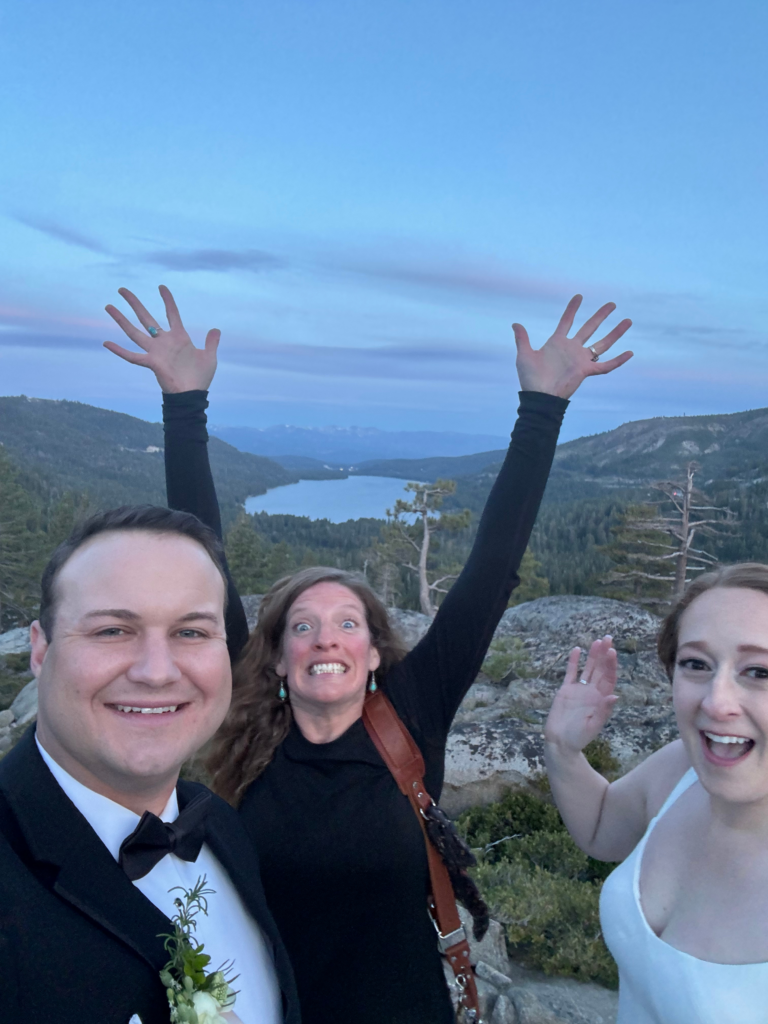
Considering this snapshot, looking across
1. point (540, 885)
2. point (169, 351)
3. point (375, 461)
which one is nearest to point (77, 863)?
point (169, 351)

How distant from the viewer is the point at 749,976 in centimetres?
181

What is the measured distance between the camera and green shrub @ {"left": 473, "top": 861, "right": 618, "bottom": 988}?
4750mm

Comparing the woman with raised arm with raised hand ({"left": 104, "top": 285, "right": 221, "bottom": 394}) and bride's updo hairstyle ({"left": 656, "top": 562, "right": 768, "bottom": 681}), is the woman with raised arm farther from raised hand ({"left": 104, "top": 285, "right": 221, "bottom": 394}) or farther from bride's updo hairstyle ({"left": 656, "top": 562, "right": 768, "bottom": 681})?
bride's updo hairstyle ({"left": 656, "top": 562, "right": 768, "bottom": 681})

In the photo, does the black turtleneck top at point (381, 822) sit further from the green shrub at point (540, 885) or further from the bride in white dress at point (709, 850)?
the green shrub at point (540, 885)

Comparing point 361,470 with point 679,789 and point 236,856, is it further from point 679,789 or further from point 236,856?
point 236,856

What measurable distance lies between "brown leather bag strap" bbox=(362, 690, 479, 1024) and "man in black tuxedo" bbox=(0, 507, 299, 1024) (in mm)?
760

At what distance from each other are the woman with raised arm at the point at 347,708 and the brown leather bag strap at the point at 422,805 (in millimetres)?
34

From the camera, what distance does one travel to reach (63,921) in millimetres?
1304

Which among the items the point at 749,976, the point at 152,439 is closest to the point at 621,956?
the point at 749,976

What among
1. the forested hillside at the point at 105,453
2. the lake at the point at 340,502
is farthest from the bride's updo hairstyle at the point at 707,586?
the forested hillside at the point at 105,453

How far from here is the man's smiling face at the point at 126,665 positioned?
5.10ft

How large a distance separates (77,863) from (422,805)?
140 cm

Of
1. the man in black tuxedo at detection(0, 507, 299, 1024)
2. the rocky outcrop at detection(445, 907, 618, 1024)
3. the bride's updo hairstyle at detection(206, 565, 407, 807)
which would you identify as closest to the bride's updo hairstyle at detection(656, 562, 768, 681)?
the bride's updo hairstyle at detection(206, 565, 407, 807)

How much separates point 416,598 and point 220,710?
127ft
